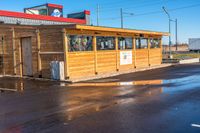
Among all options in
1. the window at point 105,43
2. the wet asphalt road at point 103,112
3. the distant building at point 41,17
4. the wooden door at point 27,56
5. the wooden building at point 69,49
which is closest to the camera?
the wet asphalt road at point 103,112

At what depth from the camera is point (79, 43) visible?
53.9 feet

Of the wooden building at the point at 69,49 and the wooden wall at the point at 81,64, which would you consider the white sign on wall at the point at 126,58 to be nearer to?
the wooden building at the point at 69,49

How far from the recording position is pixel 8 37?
18.7 metres

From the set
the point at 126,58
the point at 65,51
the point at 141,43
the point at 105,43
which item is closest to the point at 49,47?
the point at 65,51

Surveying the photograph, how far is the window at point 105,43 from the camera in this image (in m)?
18.1

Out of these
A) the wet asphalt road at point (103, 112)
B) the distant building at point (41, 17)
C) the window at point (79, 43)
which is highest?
the distant building at point (41, 17)

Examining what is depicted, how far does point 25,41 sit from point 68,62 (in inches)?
155

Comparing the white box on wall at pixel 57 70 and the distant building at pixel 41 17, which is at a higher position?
the distant building at pixel 41 17

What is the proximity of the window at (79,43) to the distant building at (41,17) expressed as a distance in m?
9.78

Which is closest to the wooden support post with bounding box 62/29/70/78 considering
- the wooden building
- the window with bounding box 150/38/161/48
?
the wooden building

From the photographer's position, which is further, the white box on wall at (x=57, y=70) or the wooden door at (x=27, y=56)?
the wooden door at (x=27, y=56)

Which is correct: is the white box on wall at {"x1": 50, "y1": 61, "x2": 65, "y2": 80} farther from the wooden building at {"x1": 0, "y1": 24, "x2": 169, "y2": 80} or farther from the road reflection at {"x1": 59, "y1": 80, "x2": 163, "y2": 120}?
→ the road reflection at {"x1": 59, "y1": 80, "x2": 163, "y2": 120}

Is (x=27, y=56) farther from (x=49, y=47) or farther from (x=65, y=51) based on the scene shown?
(x=65, y=51)

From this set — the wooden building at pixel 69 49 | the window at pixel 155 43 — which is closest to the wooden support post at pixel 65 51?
the wooden building at pixel 69 49
